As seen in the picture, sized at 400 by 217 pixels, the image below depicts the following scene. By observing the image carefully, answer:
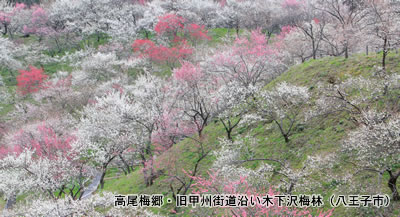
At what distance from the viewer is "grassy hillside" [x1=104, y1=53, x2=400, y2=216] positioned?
1163 centimetres

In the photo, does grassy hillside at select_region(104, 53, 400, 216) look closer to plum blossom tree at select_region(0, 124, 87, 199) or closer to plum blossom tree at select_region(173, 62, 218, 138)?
plum blossom tree at select_region(173, 62, 218, 138)

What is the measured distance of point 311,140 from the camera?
1489 cm

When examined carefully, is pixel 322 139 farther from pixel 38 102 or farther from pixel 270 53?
pixel 38 102

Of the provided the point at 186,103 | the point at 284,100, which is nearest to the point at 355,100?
the point at 284,100

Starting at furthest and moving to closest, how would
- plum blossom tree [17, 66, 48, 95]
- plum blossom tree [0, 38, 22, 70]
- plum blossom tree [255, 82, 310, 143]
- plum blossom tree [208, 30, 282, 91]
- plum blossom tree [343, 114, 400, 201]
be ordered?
plum blossom tree [0, 38, 22, 70]
plum blossom tree [17, 66, 48, 95]
plum blossom tree [208, 30, 282, 91]
plum blossom tree [255, 82, 310, 143]
plum blossom tree [343, 114, 400, 201]

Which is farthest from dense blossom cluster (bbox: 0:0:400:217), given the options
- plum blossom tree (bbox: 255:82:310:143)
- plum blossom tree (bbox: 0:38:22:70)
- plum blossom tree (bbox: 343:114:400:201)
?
plum blossom tree (bbox: 0:38:22:70)

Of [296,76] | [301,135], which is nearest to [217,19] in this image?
[296,76]

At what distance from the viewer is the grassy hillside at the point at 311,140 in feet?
38.2

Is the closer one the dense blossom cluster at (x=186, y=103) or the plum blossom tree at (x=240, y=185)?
the plum blossom tree at (x=240, y=185)

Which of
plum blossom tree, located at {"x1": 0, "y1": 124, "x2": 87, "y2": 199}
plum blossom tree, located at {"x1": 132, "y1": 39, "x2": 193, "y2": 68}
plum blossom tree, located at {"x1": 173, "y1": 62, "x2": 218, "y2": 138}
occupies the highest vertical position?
plum blossom tree, located at {"x1": 132, "y1": 39, "x2": 193, "y2": 68}

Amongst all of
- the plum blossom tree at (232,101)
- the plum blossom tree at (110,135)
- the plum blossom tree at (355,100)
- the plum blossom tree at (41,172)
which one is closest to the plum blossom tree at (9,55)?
the plum blossom tree at (41,172)

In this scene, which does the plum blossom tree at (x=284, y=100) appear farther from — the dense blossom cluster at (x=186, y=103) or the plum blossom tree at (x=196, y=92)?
the plum blossom tree at (x=196, y=92)

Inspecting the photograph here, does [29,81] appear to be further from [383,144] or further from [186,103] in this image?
[383,144]

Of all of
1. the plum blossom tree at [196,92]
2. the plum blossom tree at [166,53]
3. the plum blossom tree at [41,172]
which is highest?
the plum blossom tree at [166,53]
